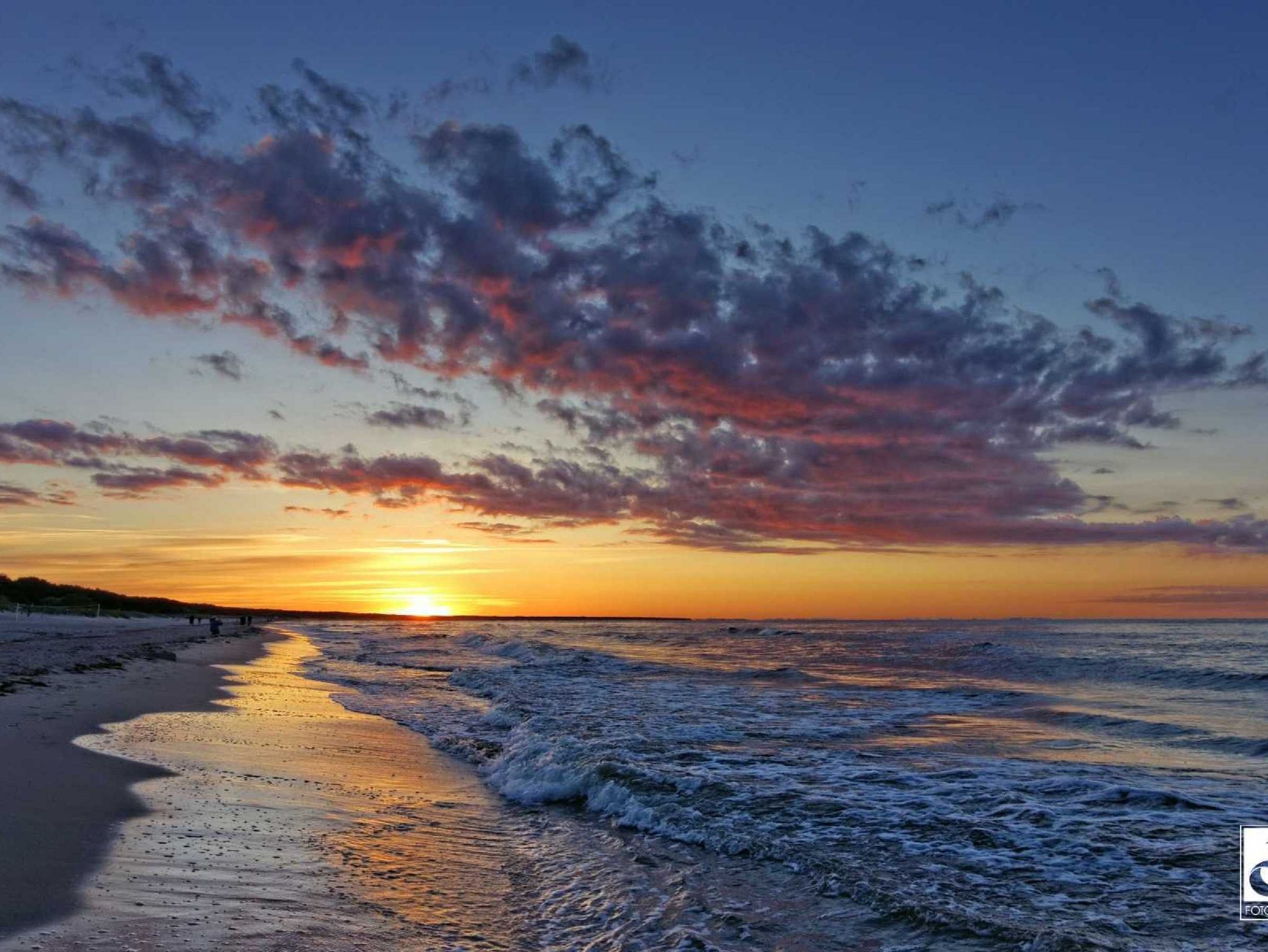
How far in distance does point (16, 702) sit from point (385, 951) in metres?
16.6

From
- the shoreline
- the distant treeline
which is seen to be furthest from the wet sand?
the distant treeline

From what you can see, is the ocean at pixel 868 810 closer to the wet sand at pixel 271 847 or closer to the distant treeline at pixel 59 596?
the wet sand at pixel 271 847

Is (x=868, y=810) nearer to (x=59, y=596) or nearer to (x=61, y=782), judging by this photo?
(x=61, y=782)

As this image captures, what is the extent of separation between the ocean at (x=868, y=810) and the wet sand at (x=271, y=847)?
2.07 feet

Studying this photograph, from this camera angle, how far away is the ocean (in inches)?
311

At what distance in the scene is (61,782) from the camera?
10.9 metres

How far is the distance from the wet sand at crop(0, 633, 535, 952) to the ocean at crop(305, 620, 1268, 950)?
63 centimetres

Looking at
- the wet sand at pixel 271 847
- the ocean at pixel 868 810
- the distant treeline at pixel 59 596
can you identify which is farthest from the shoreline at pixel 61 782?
the distant treeline at pixel 59 596

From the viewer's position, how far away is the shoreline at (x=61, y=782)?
6930mm

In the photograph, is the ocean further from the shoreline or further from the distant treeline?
the distant treeline

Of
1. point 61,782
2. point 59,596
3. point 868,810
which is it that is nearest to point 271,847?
point 61,782

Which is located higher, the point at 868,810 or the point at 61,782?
the point at 61,782

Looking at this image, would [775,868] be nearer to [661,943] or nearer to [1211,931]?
[661,943]

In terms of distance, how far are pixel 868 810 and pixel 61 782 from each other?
11.1 metres
